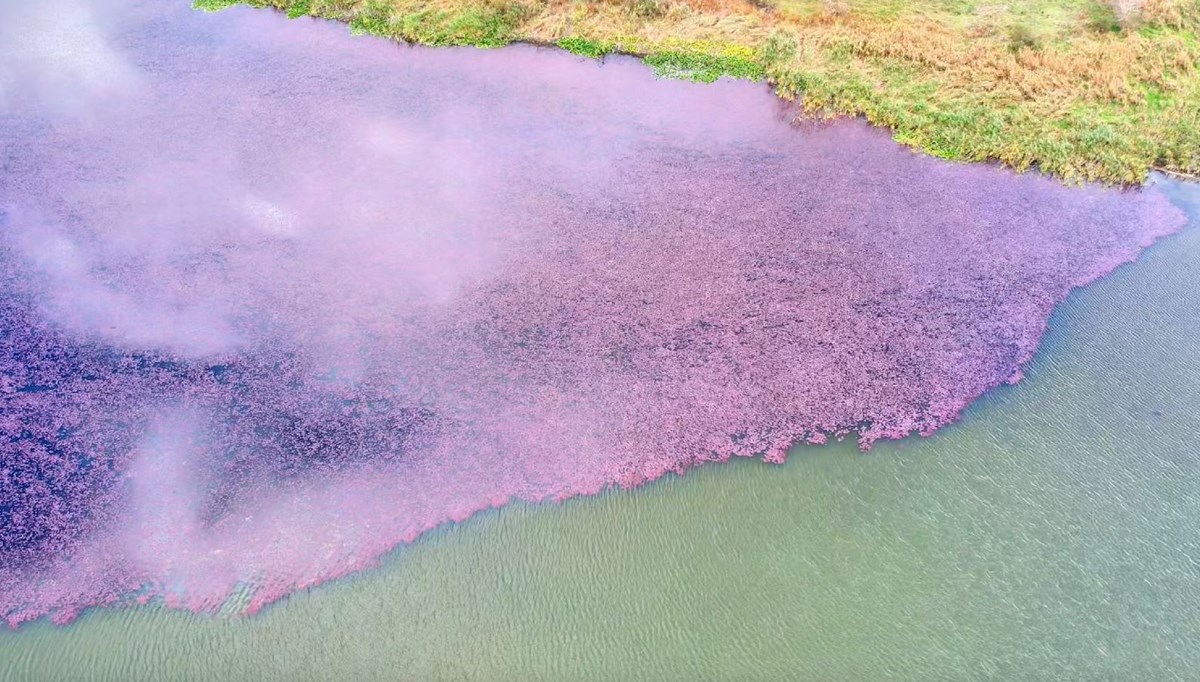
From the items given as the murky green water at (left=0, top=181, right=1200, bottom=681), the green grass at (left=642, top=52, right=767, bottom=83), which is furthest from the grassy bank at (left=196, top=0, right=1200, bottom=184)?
the murky green water at (left=0, top=181, right=1200, bottom=681)

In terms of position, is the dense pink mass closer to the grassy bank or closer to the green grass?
the green grass

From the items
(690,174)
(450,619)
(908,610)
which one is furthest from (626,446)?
(690,174)

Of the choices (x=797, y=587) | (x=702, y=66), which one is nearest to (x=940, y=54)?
(x=702, y=66)

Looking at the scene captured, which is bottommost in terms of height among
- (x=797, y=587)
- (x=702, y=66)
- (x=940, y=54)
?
(x=797, y=587)

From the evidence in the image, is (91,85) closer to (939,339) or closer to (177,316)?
(177,316)

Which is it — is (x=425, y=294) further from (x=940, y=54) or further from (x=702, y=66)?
(x=940, y=54)

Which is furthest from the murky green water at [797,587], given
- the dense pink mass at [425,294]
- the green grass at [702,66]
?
the green grass at [702,66]
